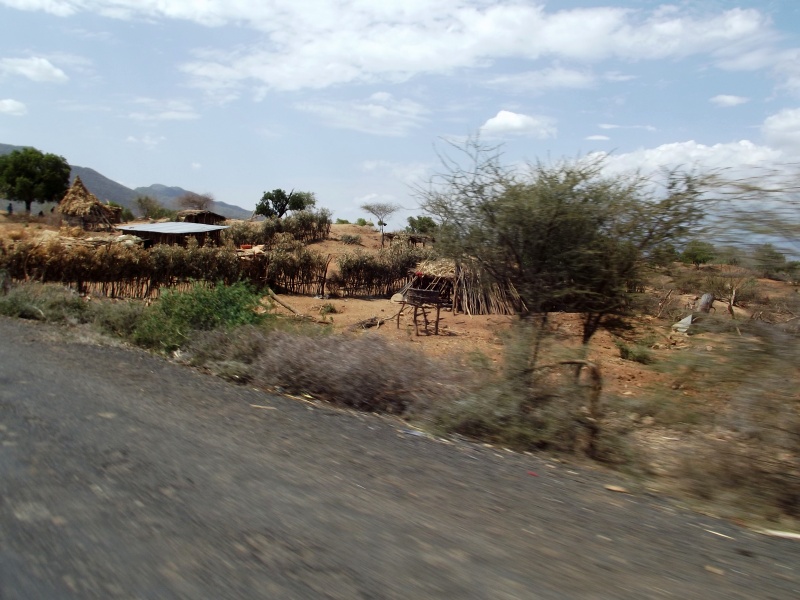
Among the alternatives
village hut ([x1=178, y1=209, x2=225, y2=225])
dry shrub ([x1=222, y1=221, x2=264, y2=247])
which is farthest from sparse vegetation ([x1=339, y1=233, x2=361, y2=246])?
village hut ([x1=178, y1=209, x2=225, y2=225])

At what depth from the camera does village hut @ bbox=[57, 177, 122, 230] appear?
137 ft

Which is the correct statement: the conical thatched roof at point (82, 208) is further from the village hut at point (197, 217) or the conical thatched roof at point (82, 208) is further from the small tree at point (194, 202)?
the small tree at point (194, 202)

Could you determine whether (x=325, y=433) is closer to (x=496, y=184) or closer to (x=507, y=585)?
(x=507, y=585)

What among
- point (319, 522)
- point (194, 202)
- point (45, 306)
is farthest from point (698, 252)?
point (194, 202)

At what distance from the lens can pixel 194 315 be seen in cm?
1157

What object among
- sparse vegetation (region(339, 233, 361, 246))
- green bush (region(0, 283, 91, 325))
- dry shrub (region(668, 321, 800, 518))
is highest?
sparse vegetation (region(339, 233, 361, 246))

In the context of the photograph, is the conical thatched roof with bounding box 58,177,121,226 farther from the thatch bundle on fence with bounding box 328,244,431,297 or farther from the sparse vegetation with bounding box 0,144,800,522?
the sparse vegetation with bounding box 0,144,800,522

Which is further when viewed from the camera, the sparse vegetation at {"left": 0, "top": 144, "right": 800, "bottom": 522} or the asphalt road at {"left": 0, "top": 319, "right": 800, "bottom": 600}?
the sparse vegetation at {"left": 0, "top": 144, "right": 800, "bottom": 522}

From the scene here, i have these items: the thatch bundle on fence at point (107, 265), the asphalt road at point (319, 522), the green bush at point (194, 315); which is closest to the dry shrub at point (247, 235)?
Answer: the thatch bundle on fence at point (107, 265)

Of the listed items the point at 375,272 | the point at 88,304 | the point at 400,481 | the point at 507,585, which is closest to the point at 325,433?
the point at 400,481

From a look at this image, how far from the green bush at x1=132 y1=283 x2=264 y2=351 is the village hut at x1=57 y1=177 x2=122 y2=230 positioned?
33.1 metres

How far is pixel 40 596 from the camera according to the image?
3.12 metres

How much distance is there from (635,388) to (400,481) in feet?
18.4

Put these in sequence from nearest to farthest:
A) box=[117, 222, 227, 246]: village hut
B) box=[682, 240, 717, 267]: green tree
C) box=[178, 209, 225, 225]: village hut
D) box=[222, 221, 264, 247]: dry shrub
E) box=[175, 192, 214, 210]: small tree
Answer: box=[682, 240, 717, 267]: green tree → box=[117, 222, 227, 246]: village hut → box=[222, 221, 264, 247]: dry shrub → box=[178, 209, 225, 225]: village hut → box=[175, 192, 214, 210]: small tree
